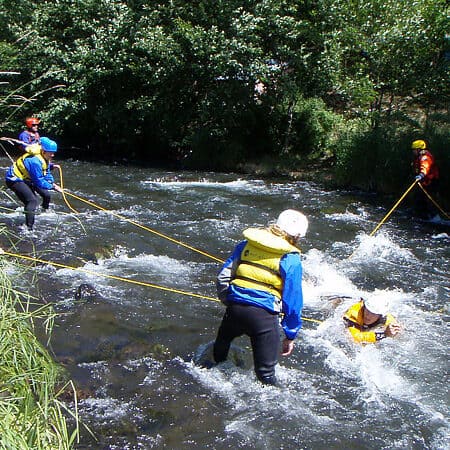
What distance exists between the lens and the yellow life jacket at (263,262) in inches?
207

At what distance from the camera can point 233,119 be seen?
1994 centimetres

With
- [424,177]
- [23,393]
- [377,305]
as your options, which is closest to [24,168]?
[377,305]

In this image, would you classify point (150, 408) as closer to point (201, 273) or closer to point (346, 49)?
point (201, 273)

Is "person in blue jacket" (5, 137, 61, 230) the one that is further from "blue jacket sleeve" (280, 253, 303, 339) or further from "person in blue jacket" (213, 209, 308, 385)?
"blue jacket sleeve" (280, 253, 303, 339)

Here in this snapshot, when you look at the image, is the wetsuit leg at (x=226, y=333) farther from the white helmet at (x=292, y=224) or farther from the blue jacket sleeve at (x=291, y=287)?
the white helmet at (x=292, y=224)

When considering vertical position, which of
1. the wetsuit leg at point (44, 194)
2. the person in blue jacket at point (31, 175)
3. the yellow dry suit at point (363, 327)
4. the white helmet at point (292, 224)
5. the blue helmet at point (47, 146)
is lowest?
the yellow dry suit at point (363, 327)

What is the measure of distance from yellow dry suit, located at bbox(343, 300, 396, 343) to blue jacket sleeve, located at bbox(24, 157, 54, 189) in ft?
19.2

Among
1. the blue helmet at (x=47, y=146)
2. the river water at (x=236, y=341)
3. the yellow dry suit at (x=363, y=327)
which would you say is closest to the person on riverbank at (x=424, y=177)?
the river water at (x=236, y=341)

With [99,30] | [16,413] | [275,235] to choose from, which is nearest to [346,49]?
[99,30]

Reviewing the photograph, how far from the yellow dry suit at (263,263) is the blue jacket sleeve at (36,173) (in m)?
5.85

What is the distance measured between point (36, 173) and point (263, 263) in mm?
6064

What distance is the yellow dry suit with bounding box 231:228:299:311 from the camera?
526cm

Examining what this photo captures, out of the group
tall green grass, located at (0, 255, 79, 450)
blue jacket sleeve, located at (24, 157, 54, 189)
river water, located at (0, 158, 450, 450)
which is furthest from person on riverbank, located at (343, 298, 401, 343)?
blue jacket sleeve, located at (24, 157, 54, 189)

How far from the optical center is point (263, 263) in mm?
5355
